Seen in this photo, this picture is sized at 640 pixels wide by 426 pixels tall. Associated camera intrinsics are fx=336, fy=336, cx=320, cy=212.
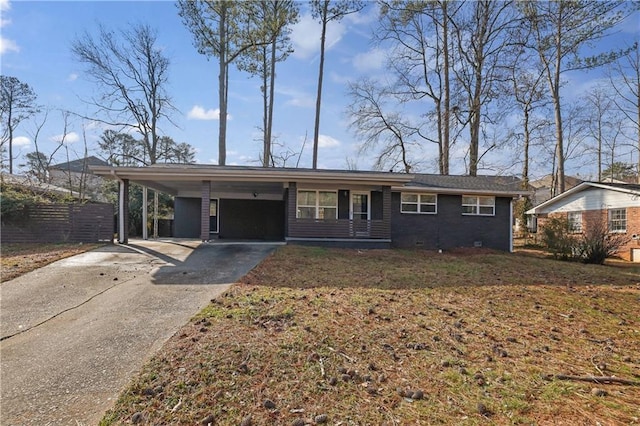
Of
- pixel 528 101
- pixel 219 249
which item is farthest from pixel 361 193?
pixel 528 101

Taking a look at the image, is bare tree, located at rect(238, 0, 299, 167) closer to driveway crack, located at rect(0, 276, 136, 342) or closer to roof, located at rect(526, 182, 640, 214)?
driveway crack, located at rect(0, 276, 136, 342)

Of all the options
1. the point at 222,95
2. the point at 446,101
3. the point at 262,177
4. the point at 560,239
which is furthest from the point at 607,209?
the point at 222,95

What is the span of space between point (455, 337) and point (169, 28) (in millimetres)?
20954

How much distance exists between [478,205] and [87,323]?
49.9 feet

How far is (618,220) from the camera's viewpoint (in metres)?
16.9

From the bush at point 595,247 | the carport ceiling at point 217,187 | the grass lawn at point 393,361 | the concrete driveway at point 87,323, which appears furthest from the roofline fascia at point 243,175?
the bush at point 595,247

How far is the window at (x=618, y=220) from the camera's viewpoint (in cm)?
1653

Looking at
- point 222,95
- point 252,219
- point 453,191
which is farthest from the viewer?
point 222,95

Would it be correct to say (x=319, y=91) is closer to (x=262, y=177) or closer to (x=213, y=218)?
(x=213, y=218)

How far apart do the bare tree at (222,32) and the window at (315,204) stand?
7.84 metres

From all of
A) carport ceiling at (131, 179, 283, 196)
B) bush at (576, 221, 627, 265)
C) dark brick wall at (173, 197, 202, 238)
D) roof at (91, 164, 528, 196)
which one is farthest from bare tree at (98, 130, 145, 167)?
bush at (576, 221, 627, 265)

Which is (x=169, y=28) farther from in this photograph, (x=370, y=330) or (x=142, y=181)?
(x=370, y=330)

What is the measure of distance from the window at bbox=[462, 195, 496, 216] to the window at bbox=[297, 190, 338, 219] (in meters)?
6.21

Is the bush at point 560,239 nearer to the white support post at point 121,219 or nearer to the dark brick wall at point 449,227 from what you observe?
the dark brick wall at point 449,227
